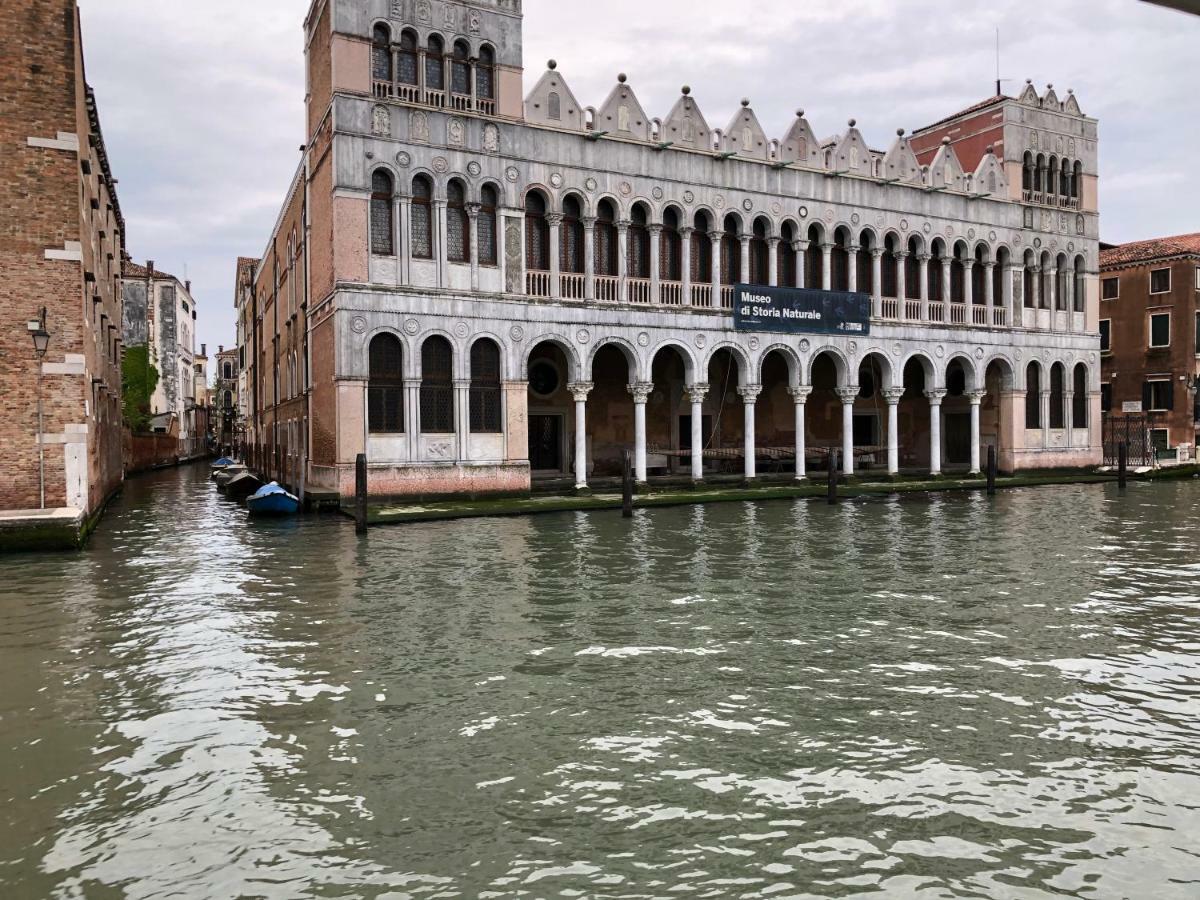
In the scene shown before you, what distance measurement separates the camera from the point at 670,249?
27.3m

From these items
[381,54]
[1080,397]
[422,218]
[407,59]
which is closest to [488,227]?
[422,218]

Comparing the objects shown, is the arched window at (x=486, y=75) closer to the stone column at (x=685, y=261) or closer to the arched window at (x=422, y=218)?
the arched window at (x=422, y=218)

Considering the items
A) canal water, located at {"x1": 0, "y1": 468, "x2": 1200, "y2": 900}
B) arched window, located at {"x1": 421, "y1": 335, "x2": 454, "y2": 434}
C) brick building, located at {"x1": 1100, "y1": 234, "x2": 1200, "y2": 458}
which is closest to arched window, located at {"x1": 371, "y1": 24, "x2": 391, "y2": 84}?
arched window, located at {"x1": 421, "y1": 335, "x2": 454, "y2": 434}

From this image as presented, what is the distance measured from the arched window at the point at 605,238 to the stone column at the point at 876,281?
9.19 meters

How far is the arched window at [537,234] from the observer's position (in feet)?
82.2

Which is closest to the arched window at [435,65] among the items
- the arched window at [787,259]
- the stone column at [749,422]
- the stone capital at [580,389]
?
the stone capital at [580,389]

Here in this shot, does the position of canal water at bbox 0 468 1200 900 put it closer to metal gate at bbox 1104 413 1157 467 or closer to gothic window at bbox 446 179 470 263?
gothic window at bbox 446 179 470 263

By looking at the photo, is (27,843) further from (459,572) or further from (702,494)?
(702,494)

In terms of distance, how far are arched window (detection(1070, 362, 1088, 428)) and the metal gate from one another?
1526 mm

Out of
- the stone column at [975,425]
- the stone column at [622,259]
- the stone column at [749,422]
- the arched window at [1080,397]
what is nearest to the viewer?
the stone column at [622,259]

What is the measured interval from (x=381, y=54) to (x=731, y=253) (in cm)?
1136

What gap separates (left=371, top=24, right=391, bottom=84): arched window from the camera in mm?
22812

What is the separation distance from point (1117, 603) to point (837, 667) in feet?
15.0

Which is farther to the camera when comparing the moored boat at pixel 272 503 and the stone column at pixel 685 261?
the stone column at pixel 685 261
